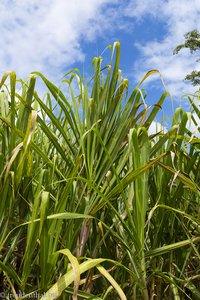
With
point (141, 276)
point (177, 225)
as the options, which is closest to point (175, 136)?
point (177, 225)

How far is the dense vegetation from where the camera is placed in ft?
2.89

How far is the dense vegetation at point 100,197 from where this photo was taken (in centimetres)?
88

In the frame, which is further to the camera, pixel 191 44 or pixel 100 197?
pixel 191 44

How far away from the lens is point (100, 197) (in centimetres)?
95

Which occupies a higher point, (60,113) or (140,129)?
(60,113)

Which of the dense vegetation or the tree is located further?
the tree

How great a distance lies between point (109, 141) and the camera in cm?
103

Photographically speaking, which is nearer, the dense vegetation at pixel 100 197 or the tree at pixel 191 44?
the dense vegetation at pixel 100 197

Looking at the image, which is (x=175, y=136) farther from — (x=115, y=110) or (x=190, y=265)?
(x=190, y=265)

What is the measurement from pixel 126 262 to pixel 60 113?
1.55 ft

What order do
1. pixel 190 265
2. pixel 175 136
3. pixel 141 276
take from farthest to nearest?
pixel 190 265 < pixel 175 136 < pixel 141 276

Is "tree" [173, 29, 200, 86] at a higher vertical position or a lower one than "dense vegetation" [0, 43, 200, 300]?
higher

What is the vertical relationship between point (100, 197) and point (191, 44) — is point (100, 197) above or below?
below

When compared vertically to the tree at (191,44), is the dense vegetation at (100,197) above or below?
below
